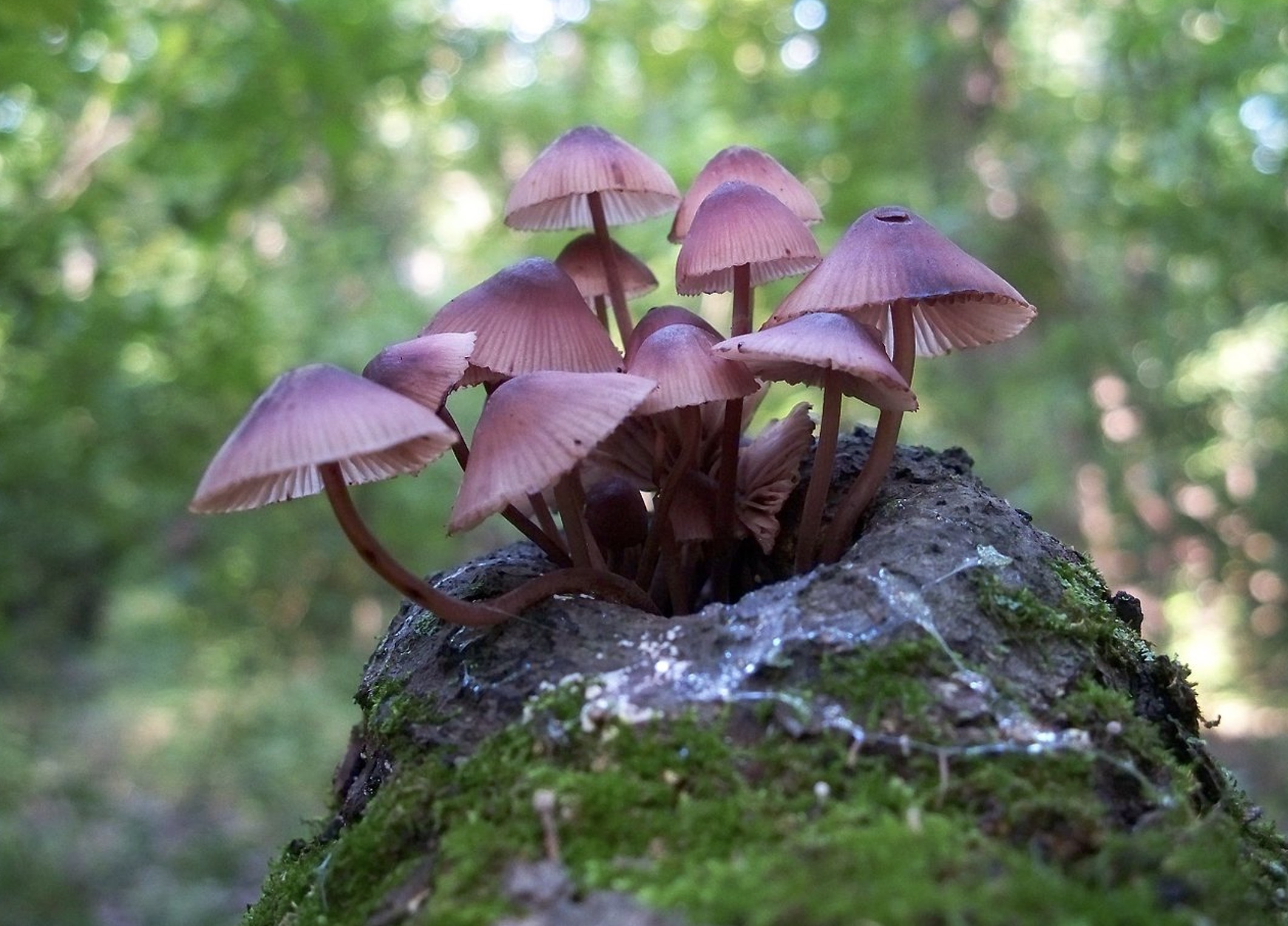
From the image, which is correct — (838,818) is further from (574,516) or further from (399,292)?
(399,292)

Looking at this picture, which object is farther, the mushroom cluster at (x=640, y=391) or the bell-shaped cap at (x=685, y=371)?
the bell-shaped cap at (x=685, y=371)

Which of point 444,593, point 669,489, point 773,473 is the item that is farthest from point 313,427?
point 773,473

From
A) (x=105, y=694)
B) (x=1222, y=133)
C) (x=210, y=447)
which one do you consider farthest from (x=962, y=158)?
(x=105, y=694)

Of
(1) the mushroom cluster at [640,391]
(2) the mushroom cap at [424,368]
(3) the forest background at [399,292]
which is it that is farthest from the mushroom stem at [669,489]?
(3) the forest background at [399,292]

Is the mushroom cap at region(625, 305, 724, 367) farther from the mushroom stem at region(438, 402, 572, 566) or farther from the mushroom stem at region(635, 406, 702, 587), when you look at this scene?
the mushroom stem at region(438, 402, 572, 566)

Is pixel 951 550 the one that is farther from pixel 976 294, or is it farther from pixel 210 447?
pixel 210 447

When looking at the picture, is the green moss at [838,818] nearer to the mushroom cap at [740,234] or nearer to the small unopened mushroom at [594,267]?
the mushroom cap at [740,234]
